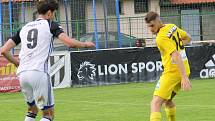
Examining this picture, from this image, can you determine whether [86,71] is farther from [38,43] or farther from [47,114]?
[38,43]

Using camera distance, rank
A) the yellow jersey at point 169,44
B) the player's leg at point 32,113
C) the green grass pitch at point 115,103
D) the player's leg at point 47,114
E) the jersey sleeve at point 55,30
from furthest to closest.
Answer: the green grass pitch at point 115,103 → the yellow jersey at point 169,44 → the player's leg at point 32,113 → the player's leg at point 47,114 → the jersey sleeve at point 55,30

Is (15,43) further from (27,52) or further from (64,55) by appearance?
(64,55)

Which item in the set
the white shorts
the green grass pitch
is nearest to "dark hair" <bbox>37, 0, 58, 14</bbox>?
the white shorts

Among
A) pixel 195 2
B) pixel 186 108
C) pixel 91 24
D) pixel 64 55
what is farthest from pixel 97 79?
pixel 195 2

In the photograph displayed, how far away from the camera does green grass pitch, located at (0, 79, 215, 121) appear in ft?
43.8

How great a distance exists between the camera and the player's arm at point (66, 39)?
825cm

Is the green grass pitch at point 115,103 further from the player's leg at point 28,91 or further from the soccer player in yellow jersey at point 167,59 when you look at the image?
the player's leg at point 28,91

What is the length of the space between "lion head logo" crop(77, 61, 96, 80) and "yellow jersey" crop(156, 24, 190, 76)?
42.9ft

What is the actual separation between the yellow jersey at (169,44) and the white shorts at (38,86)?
2.17 metres

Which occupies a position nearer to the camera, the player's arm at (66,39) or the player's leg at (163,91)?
the player's arm at (66,39)

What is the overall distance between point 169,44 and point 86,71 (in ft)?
44.3

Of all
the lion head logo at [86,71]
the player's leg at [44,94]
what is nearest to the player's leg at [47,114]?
the player's leg at [44,94]

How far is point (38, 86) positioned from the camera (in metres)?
8.64

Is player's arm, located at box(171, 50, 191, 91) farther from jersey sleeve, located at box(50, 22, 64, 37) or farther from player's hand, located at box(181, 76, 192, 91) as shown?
jersey sleeve, located at box(50, 22, 64, 37)
